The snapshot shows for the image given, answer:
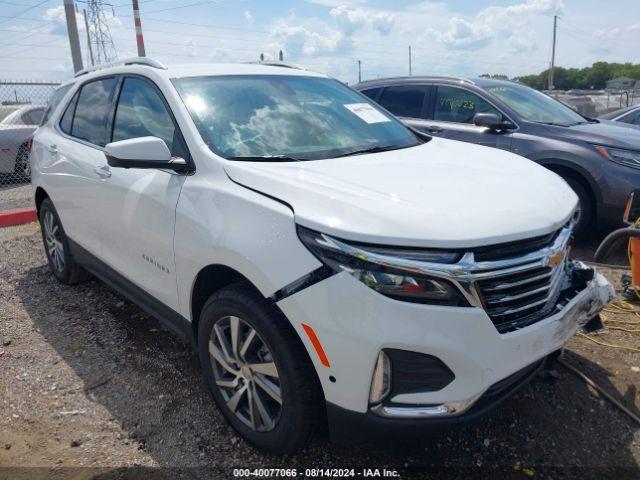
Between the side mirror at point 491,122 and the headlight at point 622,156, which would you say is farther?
the side mirror at point 491,122

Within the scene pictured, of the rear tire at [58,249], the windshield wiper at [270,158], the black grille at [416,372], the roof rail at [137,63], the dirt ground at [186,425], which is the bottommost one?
the dirt ground at [186,425]

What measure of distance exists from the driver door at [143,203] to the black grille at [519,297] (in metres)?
1.55

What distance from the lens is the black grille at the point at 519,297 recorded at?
1971mm

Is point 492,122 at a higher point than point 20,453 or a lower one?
higher

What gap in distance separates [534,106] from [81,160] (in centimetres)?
485

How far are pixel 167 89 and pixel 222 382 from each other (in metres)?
1.60

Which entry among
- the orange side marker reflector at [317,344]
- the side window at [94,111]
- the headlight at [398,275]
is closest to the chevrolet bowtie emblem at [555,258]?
the headlight at [398,275]

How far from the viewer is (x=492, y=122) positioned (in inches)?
221

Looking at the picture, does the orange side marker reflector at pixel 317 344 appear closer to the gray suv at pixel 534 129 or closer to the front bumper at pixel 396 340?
the front bumper at pixel 396 340

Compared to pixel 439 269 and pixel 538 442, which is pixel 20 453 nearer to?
pixel 439 269

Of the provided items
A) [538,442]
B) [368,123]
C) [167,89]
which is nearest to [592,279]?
[538,442]

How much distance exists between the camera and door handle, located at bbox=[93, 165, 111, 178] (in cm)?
330

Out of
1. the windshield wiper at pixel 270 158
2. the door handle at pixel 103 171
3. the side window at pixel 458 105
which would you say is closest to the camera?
the windshield wiper at pixel 270 158

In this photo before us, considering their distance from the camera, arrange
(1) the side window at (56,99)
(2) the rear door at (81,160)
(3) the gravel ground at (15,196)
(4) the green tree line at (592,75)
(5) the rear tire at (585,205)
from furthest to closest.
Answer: (4) the green tree line at (592,75)
(3) the gravel ground at (15,196)
(5) the rear tire at (585,205)
(1) the side window at (56,99)
(2) the rear door at (81,160)
